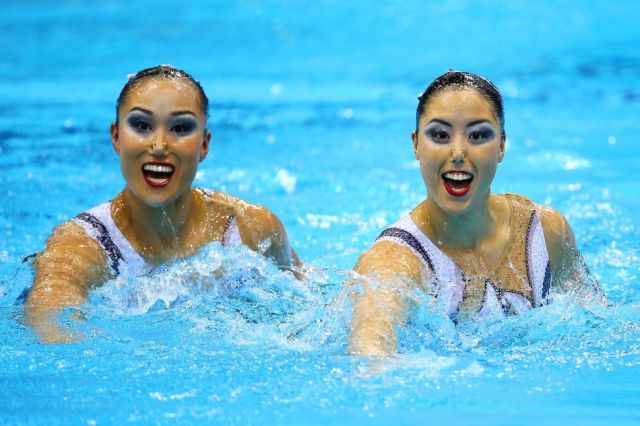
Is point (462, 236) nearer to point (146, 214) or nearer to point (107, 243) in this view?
point (146, 214)

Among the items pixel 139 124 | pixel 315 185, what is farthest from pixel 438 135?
pixel 315 185

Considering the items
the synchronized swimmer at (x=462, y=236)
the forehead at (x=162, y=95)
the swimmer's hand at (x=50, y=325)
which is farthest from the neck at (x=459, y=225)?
the swimmer's hand at (x=50, y=325)

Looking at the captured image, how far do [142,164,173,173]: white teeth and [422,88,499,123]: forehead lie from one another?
1057 mm

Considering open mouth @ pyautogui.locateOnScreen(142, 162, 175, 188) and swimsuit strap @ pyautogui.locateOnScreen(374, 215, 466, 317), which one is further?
open mouth @ pyautogui.locateOnScreen(142, 162, 175, 188)

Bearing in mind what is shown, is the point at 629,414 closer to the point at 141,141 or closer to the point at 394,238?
the point at 394,238

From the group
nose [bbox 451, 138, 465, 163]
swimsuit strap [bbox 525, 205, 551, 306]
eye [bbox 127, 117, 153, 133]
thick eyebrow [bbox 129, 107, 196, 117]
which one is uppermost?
thick eyebrow [bbox 129, 107, 196, 117]

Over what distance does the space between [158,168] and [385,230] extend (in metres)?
0.93

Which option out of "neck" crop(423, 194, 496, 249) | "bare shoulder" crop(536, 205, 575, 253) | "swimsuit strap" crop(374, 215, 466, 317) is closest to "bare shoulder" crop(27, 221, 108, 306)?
"swimsuit strap" crop(374, 215, 466, 317)

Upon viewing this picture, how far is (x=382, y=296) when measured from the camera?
3639mm

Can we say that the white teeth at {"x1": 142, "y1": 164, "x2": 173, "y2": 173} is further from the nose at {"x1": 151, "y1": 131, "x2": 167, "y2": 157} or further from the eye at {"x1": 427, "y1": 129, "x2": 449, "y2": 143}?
the eye at {"x1": 427, "y1": 129, "x2": 449, "y2": 143}

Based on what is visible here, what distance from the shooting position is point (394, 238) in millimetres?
3934

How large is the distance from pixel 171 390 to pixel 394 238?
3.29ft

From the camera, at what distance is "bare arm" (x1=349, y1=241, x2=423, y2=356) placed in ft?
11.5

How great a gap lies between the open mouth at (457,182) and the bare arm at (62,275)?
1.44 m
